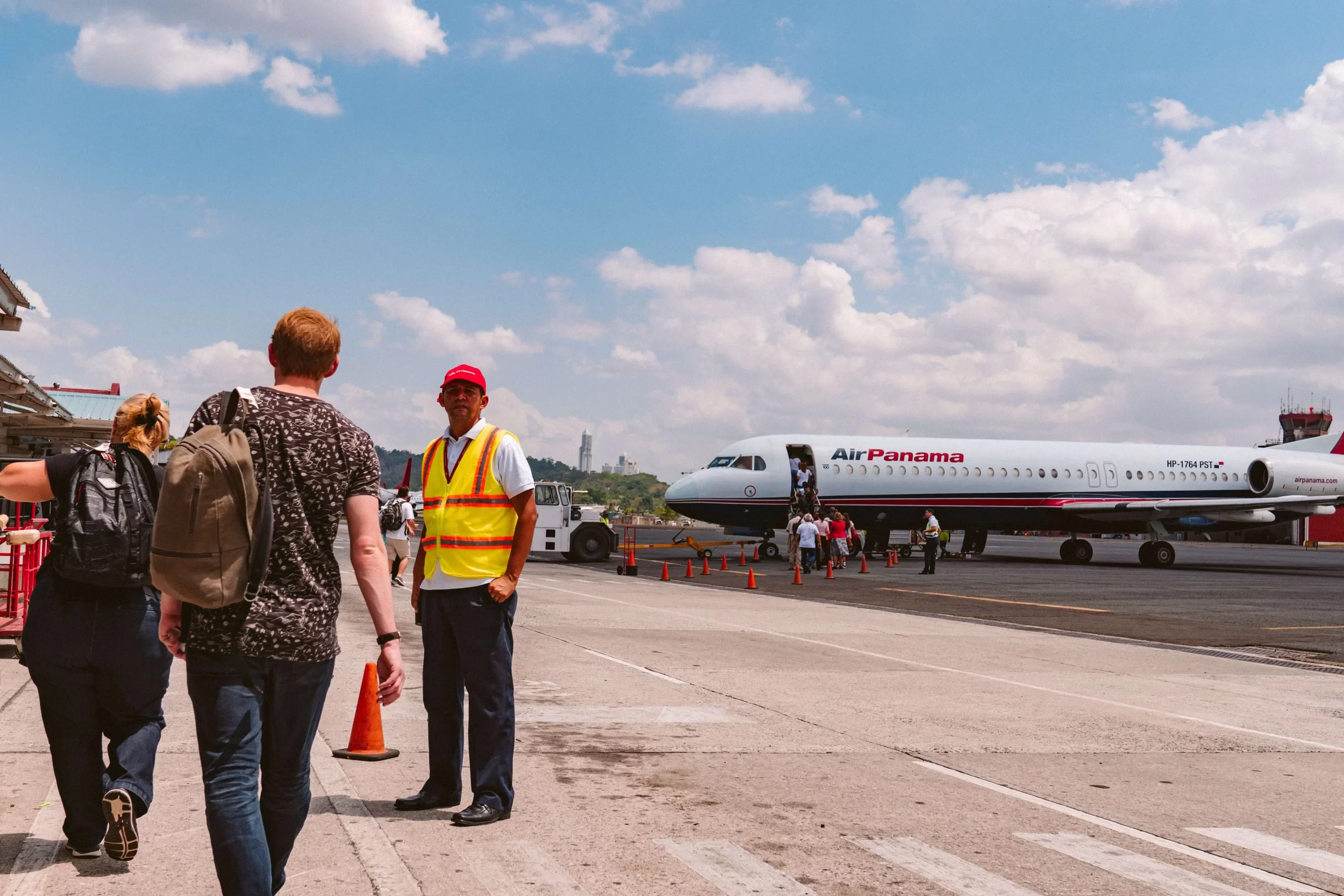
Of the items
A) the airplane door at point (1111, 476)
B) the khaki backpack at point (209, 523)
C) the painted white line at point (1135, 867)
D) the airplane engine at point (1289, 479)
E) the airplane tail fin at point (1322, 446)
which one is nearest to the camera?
the khaki backpack at point (209, 523)

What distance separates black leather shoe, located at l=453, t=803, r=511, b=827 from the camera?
5.12 metres

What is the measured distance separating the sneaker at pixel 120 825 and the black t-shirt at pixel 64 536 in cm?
73

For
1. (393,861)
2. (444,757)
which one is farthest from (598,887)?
(444,757)

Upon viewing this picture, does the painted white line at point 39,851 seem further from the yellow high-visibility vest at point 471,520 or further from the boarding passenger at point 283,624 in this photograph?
the yellow high-visibility vest at point 471,520

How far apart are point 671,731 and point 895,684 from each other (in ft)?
10.1

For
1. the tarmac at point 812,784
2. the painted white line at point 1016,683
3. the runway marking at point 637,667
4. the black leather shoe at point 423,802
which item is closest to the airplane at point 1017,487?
the painted white line at point 1016,683

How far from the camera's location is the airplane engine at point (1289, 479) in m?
39.8

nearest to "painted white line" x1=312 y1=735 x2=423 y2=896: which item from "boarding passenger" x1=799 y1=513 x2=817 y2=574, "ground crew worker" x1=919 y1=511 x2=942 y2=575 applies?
"boarding passenger" x1=799 y1=513 x2=817 y2=574

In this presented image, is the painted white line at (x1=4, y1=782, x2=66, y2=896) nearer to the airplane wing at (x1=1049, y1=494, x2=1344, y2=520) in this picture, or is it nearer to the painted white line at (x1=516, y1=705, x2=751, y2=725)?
→ the painted white line at (x1=516, y1=705, x2=751, y2=725)

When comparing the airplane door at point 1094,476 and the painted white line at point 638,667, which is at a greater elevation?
the airplane door at point 1094,476

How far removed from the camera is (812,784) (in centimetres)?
612

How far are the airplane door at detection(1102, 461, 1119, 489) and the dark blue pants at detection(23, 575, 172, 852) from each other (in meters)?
36.6

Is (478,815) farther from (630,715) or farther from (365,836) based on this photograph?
(630,715)

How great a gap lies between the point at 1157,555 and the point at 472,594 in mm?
35034
